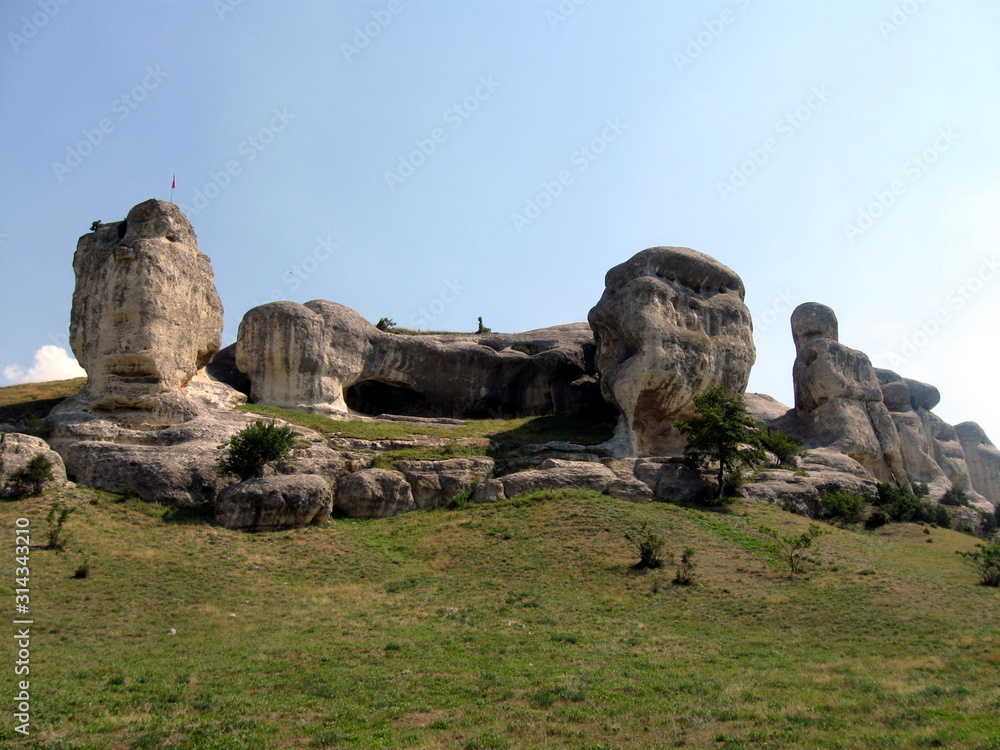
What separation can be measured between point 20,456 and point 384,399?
757 inches

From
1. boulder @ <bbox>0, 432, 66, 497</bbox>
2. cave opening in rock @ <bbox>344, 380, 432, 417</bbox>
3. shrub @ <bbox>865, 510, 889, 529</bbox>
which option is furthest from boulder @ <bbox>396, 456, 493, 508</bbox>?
shrub @ <bbox>865, 510, 889, 529</bbox>

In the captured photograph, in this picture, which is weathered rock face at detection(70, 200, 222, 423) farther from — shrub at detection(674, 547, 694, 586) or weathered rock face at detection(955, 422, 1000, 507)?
weathered rock face at detection(955, 422, 1000, 507)

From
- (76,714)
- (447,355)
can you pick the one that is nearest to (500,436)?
(447,355)

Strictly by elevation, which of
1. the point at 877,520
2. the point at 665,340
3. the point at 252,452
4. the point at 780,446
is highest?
the point at 665,340

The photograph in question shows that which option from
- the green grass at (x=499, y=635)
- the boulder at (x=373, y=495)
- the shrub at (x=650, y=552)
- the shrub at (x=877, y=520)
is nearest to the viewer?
the green grass at (x=499, y=635)

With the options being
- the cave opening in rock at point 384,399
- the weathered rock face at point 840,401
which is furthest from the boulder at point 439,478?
the weathered rock face at point 840,401

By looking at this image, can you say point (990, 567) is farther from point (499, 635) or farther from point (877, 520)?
point (499, 635)

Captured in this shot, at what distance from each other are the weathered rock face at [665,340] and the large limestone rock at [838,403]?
16.2ft

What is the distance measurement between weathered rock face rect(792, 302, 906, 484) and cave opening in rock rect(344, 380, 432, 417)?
62.1 ft

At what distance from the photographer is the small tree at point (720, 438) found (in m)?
31.2

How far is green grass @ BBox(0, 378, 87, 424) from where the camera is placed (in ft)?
98.2

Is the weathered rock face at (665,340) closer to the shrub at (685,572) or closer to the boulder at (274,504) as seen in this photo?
the shrub at (685,572)

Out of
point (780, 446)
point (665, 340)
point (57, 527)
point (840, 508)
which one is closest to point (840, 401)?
point (780, 446)

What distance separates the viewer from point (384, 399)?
4159cm
